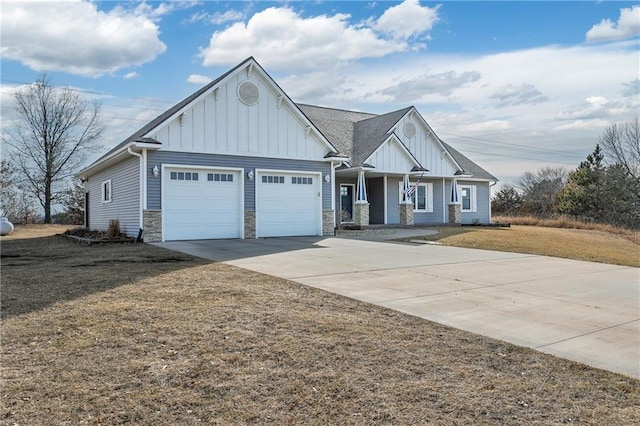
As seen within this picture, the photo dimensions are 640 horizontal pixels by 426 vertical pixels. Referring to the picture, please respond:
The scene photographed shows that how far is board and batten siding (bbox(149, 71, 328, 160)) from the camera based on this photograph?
1592 centimetres

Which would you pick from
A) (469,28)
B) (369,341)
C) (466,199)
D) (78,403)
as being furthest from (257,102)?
(466,199)

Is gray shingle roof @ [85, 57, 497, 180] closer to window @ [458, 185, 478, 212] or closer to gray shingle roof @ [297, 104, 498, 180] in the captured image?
gray shingle roof @ [297, 104, 498, 180]

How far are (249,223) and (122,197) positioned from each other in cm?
506

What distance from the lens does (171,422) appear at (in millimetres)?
3025

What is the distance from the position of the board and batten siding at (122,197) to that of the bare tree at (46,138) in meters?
13.8

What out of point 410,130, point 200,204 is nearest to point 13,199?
point 200,204

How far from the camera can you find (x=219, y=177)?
661 inches

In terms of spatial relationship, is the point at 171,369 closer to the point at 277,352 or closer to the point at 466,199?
the point at 277,352

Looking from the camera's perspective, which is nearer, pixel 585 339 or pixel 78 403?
pixel 78 403

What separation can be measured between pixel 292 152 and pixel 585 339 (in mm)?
14085

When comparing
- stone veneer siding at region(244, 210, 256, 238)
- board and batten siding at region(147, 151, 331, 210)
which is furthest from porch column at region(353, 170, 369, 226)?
stone veneer siding at region(244, 210, 256, 238)

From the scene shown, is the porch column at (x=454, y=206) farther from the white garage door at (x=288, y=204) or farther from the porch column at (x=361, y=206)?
the white garage door at (x=288, y=204)

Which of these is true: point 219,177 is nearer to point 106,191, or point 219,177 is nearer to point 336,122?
point 106,191

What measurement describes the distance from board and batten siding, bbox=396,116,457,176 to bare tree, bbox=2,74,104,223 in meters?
24.3
